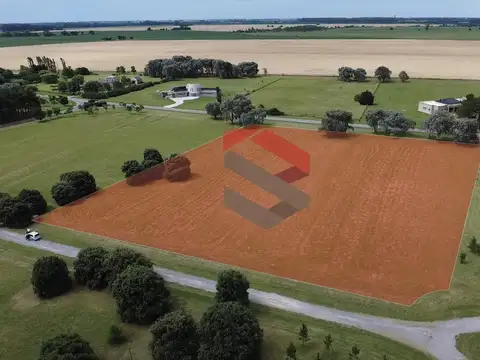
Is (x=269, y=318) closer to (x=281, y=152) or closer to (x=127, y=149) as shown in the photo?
(x=281, y=152)

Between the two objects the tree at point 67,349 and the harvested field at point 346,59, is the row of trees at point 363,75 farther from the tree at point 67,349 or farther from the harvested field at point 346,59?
the tree at point 67,349

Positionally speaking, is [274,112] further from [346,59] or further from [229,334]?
[346,59]

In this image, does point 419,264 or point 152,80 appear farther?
point 152,80

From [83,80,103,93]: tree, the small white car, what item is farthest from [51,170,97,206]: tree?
[83,80,103,93]: tree

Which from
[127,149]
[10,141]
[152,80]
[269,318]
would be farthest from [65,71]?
[269,318]

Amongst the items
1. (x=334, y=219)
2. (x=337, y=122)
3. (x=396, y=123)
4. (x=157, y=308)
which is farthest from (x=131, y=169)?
(x=396, y=123)
